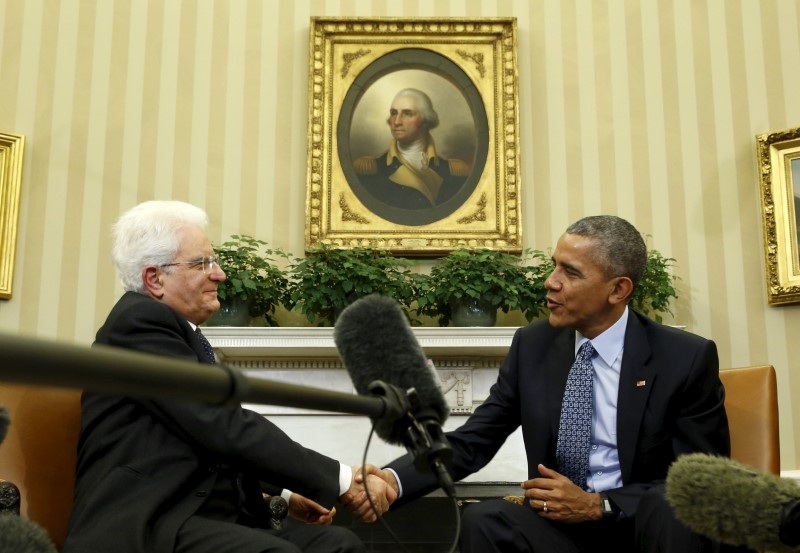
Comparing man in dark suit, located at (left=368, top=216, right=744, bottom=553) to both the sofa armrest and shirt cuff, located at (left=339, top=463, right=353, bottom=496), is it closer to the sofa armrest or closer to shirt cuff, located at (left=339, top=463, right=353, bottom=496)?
shirt cuff, located at (left=339, top=463, right=353, bottom=496)

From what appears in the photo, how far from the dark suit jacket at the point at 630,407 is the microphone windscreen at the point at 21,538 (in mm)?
1211

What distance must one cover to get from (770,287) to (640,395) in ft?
8.06

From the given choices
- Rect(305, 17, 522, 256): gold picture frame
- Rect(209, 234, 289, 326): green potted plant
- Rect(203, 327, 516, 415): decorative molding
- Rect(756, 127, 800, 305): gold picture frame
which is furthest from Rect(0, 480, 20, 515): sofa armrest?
Rect(756, 127, 800, 305): gold picture frame

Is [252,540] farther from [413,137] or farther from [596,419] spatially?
[413,137]

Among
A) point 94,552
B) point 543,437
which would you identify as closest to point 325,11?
point 543,437

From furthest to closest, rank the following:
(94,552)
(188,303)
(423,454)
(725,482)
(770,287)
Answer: (770,287) → (188,303) → (94,552) → (725,482) → (423,454)

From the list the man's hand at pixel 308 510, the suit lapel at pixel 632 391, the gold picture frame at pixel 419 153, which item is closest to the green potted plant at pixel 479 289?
the gold picture frame at pixel 419 153

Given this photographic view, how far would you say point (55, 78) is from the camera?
17.0 feet

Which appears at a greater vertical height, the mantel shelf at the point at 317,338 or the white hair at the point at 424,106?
the white hair at the point at 424,106

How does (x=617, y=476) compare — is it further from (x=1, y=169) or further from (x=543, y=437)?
(x=1, y=169)

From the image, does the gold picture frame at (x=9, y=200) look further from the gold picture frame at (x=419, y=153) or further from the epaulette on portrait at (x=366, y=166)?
the epaulette on portrait at (x=366, y=166)

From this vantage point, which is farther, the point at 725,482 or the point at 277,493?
the point at 277,493

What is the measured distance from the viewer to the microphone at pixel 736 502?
4.73 ft

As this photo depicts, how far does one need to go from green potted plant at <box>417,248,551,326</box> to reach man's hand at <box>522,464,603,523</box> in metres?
1.94
